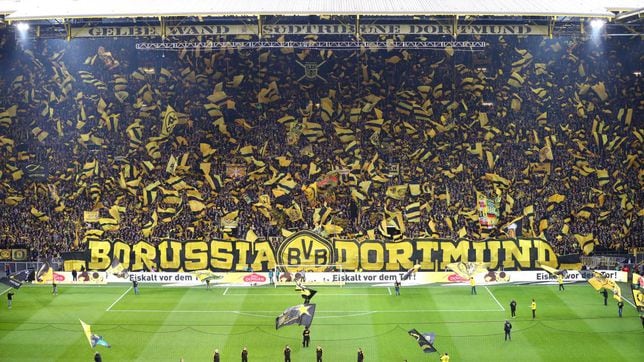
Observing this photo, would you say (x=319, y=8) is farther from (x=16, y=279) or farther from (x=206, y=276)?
(x=16, y=279)

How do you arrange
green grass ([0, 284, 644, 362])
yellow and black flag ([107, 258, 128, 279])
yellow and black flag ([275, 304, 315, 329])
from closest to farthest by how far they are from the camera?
yellow and black flag ([275, 304, 315, 329]) < green grass ([0, 284, 644, 362]) < yellow and black flag ([107, 258, 128, 279])

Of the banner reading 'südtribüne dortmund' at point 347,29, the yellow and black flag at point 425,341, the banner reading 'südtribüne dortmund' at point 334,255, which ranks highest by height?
the banner reading 'südtribüne dortmund' at point 347,29

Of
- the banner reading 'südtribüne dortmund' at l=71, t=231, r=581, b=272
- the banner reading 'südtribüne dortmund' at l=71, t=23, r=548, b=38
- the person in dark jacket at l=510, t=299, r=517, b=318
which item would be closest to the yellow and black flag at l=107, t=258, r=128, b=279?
the banner reading 'südtribüne dortmund' at l=71, t=231, r=581, b=272

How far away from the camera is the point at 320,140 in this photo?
52.8 m

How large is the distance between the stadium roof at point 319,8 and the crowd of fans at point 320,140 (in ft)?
25.3

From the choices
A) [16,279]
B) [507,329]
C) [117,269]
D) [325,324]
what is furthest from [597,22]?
[16,279]

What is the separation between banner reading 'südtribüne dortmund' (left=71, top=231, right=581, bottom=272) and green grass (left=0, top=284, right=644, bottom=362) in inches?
131

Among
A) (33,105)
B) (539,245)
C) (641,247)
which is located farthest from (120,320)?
(641,247)

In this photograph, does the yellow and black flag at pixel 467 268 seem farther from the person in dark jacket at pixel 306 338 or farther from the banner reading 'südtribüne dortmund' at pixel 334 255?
the person in dark jacket at pixel 306 338

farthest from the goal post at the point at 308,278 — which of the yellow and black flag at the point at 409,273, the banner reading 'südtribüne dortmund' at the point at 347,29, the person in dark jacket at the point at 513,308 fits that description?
the banner reading 'südtribüne dortmund' at the point at 347,29

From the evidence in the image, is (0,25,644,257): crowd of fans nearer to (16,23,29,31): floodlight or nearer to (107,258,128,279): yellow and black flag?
(107,258,128,279): yellow and black flag

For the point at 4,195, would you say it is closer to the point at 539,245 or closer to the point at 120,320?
the point at 120,320

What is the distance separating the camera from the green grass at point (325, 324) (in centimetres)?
3584

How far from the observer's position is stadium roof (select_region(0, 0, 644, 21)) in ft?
144
